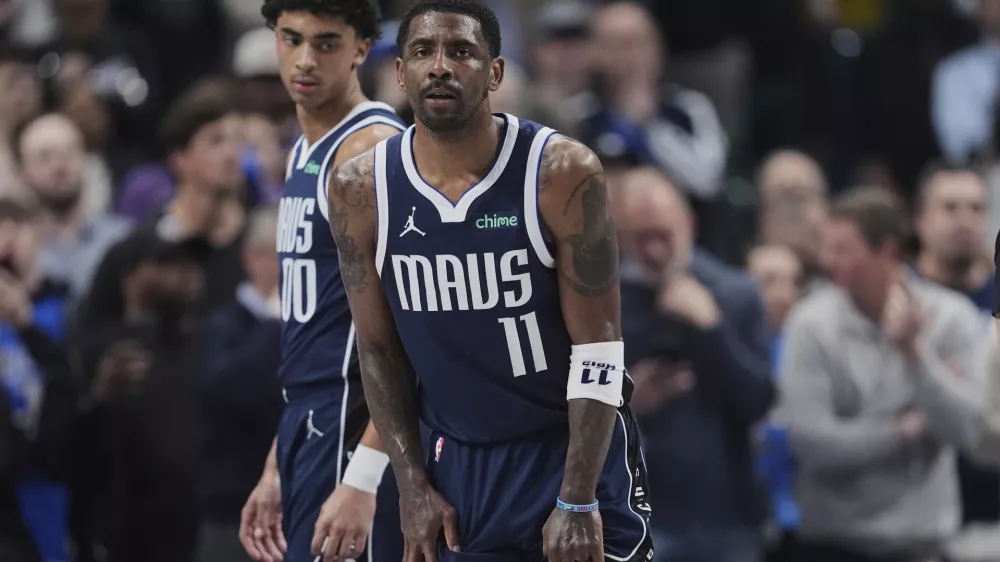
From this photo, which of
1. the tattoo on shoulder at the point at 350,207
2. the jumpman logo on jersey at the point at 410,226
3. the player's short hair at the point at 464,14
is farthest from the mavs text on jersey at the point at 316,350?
the player's short hair at the point at 464,14

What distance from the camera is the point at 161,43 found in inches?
472

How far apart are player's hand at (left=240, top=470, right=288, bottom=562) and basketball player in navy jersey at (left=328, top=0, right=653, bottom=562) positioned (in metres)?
1.00

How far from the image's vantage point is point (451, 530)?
4699mm

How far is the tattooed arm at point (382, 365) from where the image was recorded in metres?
4.72

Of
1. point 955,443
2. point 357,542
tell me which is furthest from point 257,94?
point 357,542

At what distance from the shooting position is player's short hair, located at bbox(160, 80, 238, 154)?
342 inches

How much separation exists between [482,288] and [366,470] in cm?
81

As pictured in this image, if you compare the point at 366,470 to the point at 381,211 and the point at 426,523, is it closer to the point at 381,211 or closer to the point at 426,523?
the point at 426,523

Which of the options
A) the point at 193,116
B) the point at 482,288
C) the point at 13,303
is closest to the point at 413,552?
the point at 482,288

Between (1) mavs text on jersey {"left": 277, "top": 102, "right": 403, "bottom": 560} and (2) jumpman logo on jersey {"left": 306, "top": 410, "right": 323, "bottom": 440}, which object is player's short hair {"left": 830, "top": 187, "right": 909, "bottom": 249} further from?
(2) jumpman logo on jersey {"left": 306, "top": 410, "right": 323, "bottom": 440}

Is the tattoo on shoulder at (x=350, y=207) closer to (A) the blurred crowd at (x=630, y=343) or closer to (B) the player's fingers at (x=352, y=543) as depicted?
(B) the player's fingers at (x=352, y=543)

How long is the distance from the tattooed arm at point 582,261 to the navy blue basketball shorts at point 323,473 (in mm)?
1017

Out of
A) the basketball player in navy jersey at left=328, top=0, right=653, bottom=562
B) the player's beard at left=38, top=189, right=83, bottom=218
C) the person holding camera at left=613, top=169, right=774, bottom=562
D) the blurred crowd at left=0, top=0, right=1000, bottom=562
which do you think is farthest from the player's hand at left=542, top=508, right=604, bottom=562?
the player's beard at left=38, top=189, right=83, bottom=218

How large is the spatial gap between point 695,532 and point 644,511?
3.04 meters
